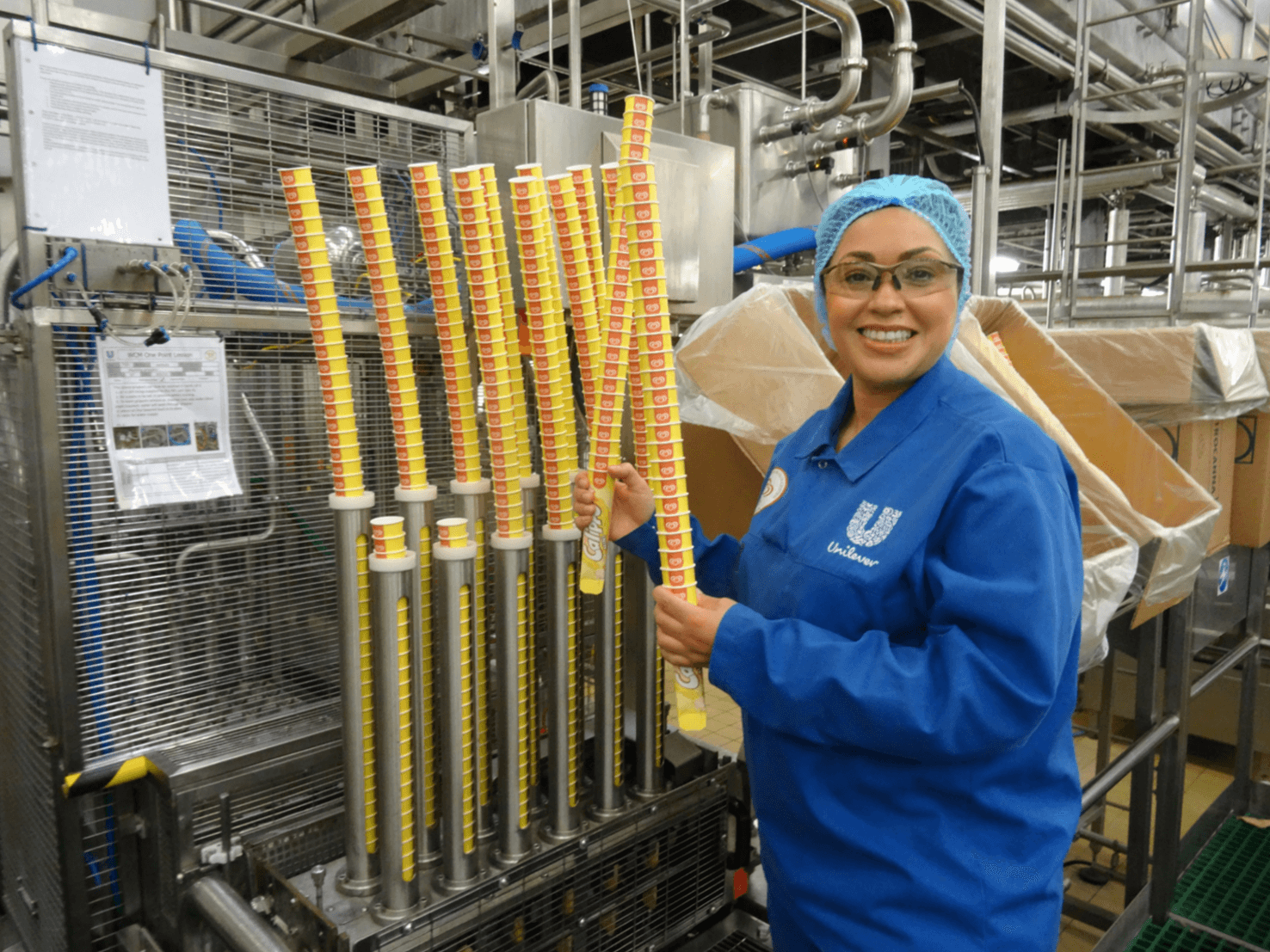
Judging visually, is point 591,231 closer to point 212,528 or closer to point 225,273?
point 225,273

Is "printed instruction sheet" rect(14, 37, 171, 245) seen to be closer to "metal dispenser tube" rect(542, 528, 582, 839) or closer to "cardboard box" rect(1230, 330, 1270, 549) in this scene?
"metal dispenser tube" rect(542, 528, 582, 839)

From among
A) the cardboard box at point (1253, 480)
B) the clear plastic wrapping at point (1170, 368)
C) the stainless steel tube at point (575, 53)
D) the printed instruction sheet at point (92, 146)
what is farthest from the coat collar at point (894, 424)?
the cardboard box at point (1253, 480)

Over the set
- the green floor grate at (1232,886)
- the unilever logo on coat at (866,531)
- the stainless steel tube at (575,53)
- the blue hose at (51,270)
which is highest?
the stainless steel tube at (575,53)

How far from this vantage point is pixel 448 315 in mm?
1198

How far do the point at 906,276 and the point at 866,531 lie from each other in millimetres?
304

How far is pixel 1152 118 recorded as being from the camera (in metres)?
3.57

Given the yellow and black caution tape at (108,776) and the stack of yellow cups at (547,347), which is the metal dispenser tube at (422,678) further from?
the yellow and black caution tape at (108,776)

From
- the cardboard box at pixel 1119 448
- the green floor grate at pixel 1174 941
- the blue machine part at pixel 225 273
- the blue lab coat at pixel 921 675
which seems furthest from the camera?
the green floor grate at pixel 1174 941

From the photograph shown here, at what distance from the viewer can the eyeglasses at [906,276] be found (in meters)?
0.98

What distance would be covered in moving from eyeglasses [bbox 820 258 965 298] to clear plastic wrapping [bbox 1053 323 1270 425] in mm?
1456

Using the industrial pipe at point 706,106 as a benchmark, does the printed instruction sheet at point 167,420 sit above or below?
below

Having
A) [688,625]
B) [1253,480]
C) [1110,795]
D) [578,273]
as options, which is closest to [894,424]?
[688,625]

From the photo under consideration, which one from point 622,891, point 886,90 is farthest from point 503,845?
point 886,90

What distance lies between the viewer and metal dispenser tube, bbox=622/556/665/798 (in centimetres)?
150
